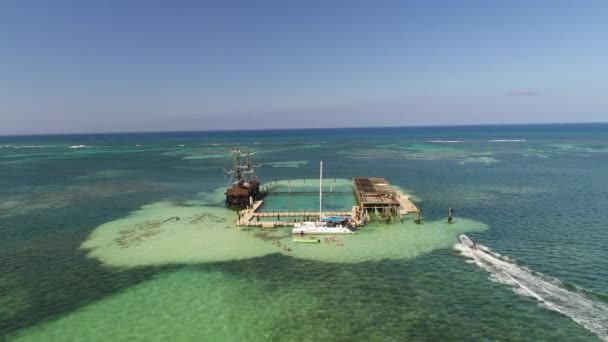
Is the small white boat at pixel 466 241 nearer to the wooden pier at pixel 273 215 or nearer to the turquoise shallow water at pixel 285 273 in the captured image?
the turquoise shallow water at pixel 285 273

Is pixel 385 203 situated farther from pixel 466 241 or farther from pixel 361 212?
pixel 466 241

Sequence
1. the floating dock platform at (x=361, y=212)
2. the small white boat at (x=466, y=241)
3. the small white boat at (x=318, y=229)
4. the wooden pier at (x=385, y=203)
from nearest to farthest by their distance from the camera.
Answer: the small white boat at (x=466, y=241) < the small white boat at (x=318, y=229) < the floating dock platform at (x=361, y=212) < the wooden pier at (x=385, y=203)

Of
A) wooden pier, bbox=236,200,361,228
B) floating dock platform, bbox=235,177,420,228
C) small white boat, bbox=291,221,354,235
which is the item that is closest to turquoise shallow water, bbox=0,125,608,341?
small white boat, bbox=291,221,354,235

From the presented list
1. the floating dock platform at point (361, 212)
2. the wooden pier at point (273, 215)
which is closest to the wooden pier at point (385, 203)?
the floating dock platform at point (361, 212)

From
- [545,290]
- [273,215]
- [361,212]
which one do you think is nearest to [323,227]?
[361,212]

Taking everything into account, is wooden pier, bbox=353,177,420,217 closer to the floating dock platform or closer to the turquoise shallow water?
the floating dock platform

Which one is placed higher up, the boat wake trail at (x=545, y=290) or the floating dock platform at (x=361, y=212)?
the floating dock platform at (x=361, y=212)

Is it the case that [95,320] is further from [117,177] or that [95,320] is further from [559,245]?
[117,177]

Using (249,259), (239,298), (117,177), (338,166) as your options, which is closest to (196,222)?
(249,259)
